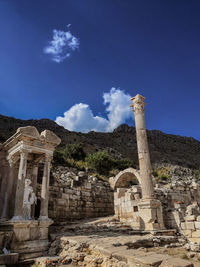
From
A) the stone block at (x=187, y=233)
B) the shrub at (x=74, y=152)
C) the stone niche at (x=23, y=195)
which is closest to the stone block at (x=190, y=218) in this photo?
the stone block at (x=187, y=233)

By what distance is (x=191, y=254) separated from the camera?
5738mm

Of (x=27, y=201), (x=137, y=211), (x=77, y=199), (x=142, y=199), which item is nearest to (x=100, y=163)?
(x=77, y=199)

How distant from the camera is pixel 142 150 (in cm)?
1098

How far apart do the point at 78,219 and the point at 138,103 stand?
8035 mm

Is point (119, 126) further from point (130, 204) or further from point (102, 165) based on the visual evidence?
point (130, 204)

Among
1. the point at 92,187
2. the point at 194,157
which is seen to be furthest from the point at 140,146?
the point at 194,157

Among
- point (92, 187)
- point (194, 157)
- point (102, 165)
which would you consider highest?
point (194, 157)

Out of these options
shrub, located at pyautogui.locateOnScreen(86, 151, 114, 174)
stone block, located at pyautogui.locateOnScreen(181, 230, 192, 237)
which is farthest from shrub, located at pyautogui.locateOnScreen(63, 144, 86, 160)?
stone block, located at pyautogui.locateOnScreen(181, 230, 192, 237)

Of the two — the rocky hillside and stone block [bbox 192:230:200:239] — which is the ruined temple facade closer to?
stone block [bbox 192:230:200:239]

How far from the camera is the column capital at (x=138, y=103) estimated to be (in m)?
11.9

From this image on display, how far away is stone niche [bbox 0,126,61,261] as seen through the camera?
21.7 feet

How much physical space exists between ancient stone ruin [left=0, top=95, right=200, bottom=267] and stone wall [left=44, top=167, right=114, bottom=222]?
5 cm

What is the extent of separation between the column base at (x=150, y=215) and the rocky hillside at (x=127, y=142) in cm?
3282

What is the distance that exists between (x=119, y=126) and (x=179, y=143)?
20.4 meters
